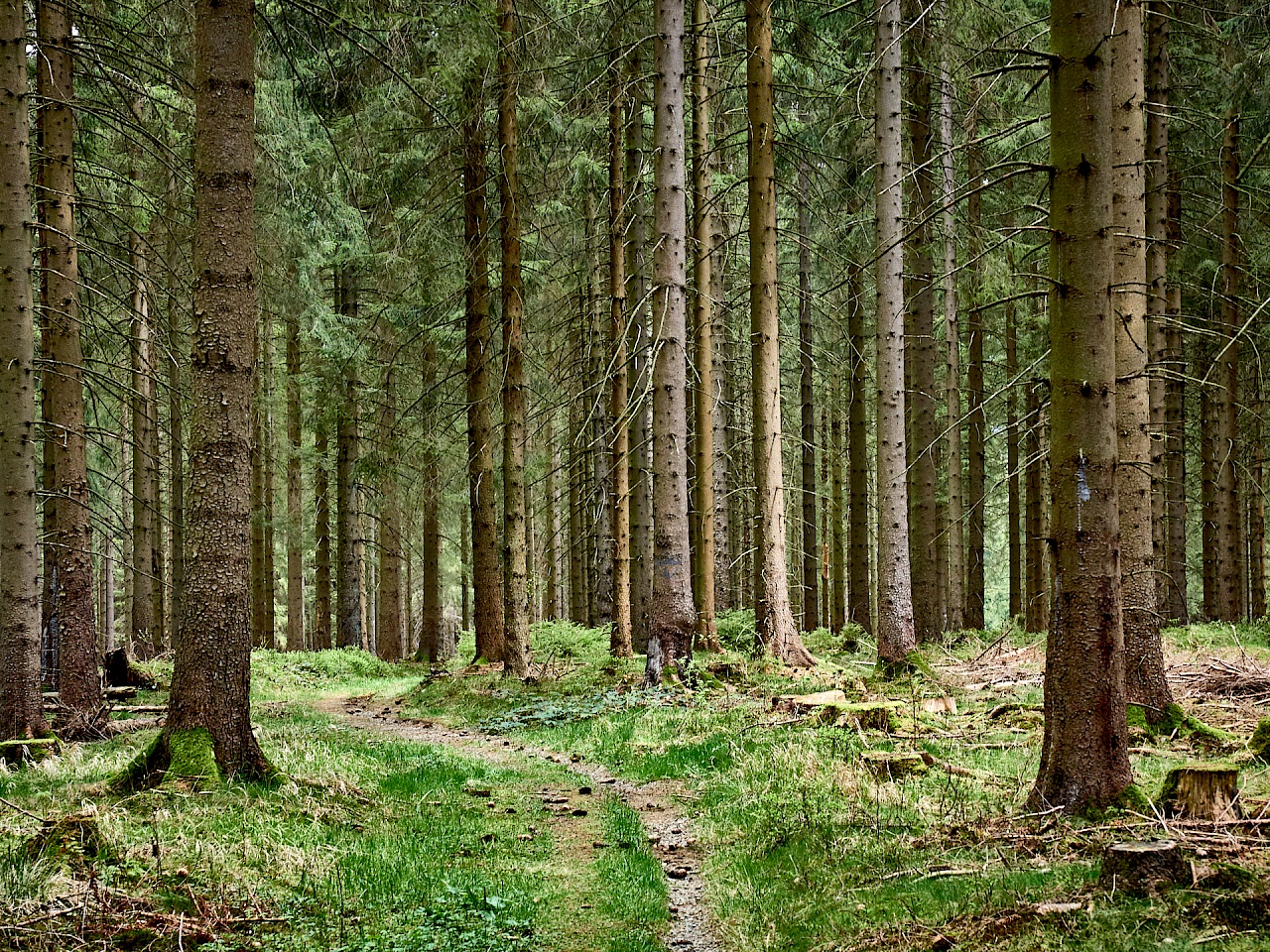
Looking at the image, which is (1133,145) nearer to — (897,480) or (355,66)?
(897,480)

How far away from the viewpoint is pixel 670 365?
13594 millimetres

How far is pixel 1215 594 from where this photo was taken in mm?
21188

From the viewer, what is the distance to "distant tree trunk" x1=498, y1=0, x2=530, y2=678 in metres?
15.0

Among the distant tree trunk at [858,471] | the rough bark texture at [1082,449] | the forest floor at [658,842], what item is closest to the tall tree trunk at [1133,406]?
the forest floor at [658,842]

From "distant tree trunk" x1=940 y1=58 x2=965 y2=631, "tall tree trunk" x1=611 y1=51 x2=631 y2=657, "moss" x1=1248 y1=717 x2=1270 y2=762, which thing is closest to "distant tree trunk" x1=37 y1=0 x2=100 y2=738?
"tall tree trunk" x1=611 y1=51 x2=631 y2=657

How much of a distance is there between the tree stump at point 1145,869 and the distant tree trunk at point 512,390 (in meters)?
11.4

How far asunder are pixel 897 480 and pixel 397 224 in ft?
34.0

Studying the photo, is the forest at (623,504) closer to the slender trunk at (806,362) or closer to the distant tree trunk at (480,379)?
the distant tree trunk at (480,379)

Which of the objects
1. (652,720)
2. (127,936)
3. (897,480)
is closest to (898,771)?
(652,720)

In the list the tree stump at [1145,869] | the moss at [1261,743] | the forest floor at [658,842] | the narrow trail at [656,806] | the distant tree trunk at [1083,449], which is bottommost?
the narrow trail at [656,806]

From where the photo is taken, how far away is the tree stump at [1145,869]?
13.0ft

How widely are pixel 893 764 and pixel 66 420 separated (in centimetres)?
983

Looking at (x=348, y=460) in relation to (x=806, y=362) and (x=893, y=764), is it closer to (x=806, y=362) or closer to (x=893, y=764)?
(x=806, y=362)

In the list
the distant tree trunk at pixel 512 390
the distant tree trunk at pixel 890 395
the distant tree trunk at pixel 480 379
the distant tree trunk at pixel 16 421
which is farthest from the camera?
the distant tree trunk at pixel 480 379
